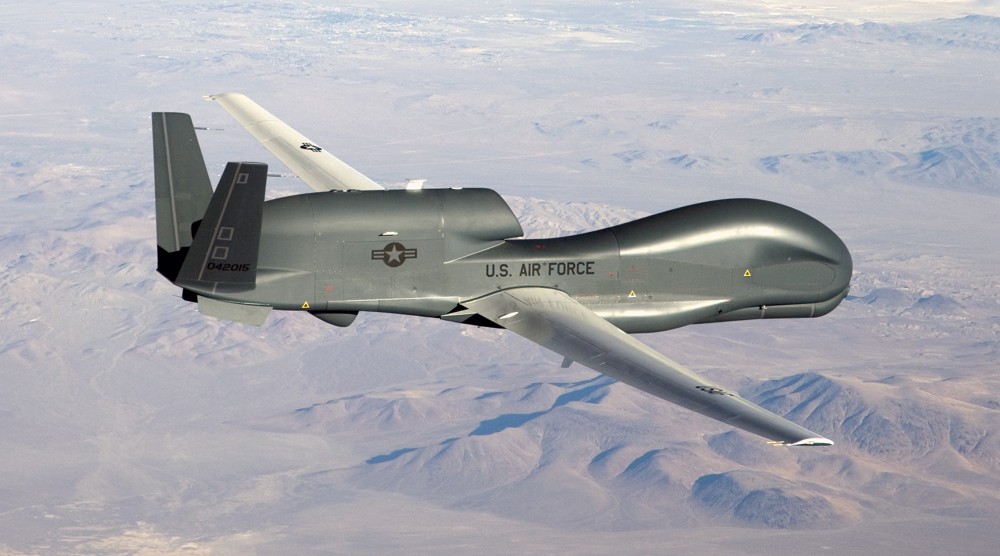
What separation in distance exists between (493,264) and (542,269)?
140 cm

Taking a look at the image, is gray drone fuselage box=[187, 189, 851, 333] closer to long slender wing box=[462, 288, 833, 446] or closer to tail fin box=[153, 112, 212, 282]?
long slender wing box=[462, 288, 833, 446]

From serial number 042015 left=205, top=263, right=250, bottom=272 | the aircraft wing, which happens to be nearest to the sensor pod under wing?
serial number 042015 left=205, top=263, right=250, bottom=272

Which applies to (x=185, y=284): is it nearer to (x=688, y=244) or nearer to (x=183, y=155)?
(x=183, y=155)

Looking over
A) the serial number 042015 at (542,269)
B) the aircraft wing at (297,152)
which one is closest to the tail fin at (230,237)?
the serial number 042015 at (542,269)

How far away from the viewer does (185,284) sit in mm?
26016

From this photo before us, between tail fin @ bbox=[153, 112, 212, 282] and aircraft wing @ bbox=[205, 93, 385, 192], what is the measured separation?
6920 mm

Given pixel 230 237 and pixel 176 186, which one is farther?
pixel 176 186

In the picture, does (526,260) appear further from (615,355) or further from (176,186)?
(176,186)

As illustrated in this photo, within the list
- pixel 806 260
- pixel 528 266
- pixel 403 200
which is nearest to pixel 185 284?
pixel 403 200

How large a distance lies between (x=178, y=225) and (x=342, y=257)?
4.18 m

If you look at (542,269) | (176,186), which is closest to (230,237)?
(176,186)

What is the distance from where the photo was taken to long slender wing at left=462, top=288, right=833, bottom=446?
21797 mm

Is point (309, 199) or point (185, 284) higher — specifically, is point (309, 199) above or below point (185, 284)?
above

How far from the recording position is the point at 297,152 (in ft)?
118
